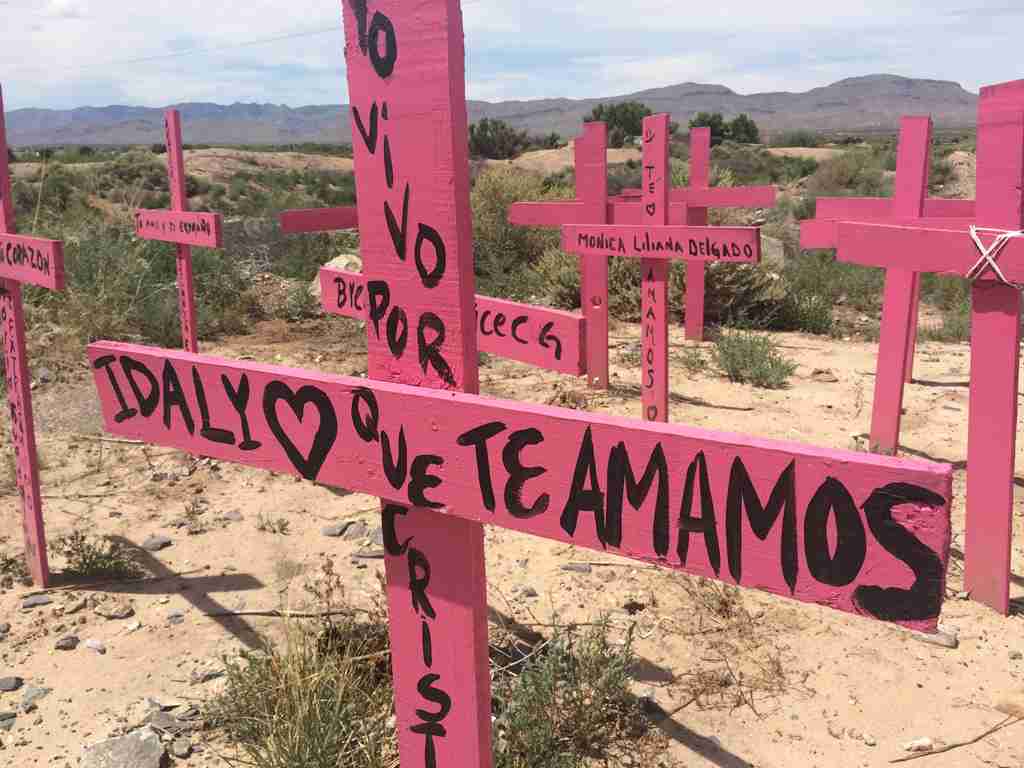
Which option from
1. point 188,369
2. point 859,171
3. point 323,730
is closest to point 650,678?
point 323,730

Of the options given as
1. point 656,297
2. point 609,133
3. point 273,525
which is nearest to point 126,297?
point 273,525

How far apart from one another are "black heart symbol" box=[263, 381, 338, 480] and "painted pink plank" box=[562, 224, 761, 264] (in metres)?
3.47

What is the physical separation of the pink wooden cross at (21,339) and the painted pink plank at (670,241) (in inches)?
115

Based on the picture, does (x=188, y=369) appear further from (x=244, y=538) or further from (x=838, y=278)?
(x=838, y=278)

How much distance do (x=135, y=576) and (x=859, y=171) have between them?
29.8 meters

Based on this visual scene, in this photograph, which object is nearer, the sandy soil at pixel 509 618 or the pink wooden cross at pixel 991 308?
the sandy soil at pixel 509 618

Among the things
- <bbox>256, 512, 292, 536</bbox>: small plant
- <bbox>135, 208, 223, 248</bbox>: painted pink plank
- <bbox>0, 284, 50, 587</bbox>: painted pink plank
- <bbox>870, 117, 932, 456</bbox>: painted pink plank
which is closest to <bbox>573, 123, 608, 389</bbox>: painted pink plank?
<bbox>870, 117, 932, 456</bbox>: painted pink plank

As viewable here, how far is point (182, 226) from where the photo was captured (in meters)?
5.35

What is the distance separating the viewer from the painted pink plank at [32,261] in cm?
309

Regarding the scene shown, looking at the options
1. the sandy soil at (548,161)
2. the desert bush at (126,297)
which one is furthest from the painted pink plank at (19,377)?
the sandy soil at (548,161)

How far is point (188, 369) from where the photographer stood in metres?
1.57

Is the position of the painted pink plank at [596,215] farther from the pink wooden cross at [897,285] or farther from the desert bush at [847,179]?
the desert bush at [847,179]

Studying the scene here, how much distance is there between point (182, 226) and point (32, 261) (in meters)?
2.21

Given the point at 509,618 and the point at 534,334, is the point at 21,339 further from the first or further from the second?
the point at 534,334
